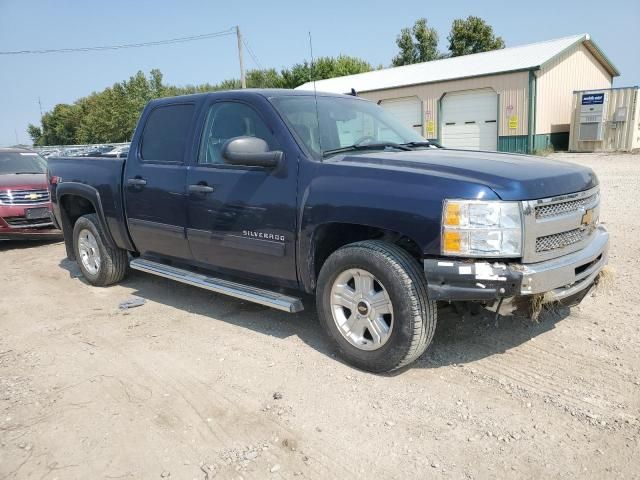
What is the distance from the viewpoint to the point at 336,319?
3.75 m

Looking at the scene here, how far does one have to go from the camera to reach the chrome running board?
156 inches

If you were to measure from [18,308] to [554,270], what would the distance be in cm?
515

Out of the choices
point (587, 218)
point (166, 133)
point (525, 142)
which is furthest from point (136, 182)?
point (525, 142)

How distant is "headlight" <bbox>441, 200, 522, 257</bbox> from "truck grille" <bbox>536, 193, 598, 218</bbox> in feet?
0.73

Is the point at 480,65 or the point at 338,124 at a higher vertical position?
Answer: the point at 480,65

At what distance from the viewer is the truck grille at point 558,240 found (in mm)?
3266

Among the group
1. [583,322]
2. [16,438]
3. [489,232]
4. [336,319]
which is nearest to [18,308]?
[16,438]

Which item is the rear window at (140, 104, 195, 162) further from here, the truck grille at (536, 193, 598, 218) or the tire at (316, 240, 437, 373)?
the truck grille at (536, 193, 598, 218)

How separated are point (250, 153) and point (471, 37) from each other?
43956 mm

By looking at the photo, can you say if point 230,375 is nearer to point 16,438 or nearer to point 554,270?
point 16,438

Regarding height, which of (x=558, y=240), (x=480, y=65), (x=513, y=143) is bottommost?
(x=513, y=143)

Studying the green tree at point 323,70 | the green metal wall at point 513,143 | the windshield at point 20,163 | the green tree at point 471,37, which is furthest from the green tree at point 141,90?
the windshield at point 20,163

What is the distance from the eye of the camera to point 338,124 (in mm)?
4340

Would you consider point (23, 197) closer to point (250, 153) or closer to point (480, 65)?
point (250, 153)
